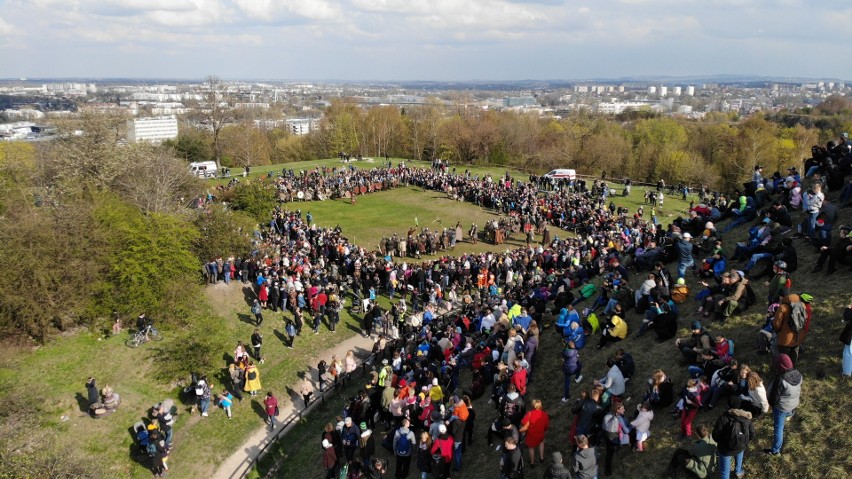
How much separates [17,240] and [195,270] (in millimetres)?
6033

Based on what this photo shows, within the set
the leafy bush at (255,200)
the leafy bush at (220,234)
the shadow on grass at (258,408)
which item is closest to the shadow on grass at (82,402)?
the shadow on grass at (258,408)

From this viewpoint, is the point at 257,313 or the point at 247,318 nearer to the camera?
the point at 257,313

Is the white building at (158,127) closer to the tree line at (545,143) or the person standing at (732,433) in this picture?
the tree line at (545,143)

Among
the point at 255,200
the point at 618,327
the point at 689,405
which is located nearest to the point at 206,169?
the point at 255,200

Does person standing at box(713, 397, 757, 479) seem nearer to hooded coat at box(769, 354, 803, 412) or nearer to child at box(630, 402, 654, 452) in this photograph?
hooded coat at box(769, 354, 803, 412)

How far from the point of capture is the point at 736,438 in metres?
8.18

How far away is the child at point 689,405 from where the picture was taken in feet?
32.1

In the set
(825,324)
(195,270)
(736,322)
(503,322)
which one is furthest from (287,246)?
(825,324)

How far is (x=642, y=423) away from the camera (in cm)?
991

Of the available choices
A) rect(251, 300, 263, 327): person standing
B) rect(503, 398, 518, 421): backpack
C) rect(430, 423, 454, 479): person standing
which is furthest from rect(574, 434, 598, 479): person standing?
rect(251, 300, 263, 327): person standing

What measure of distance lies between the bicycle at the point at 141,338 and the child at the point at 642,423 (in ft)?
54.6

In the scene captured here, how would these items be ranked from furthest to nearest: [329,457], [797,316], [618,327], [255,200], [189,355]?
[255,200], [189,355], [618,327], [329,457], [797,316]

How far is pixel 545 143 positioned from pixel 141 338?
62.9 meters

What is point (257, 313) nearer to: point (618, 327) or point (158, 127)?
point (618, 327)
